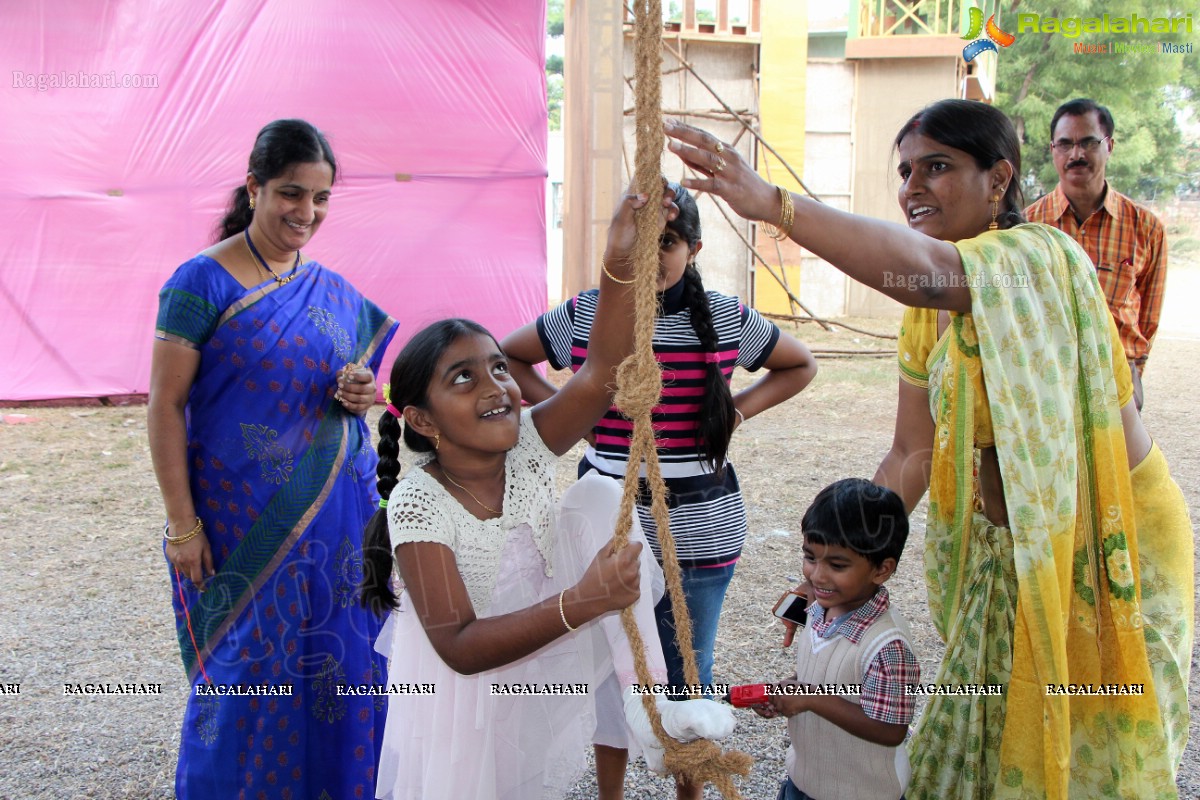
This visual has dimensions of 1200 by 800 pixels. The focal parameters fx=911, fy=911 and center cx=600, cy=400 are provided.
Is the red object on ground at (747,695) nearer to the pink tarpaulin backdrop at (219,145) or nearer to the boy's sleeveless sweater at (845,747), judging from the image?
the boy's sleeveless sweater at (845,747)

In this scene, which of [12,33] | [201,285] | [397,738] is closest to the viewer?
[397,738]

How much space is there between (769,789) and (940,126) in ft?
6.33

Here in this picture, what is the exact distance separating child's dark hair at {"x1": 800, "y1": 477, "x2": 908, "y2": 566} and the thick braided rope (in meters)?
0.46

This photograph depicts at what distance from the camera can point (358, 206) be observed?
7781mm

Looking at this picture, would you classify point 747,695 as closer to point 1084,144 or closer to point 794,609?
point 794,609

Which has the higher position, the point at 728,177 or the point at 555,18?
the point at 555,18

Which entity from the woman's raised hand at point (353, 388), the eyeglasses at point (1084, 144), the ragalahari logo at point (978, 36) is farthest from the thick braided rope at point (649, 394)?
the ragalahari logo at point (978, 36)

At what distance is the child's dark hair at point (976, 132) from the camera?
173 centimetres

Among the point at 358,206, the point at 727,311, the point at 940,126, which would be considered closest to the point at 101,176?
the point at 358,206

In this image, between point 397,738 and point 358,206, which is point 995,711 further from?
point 358,206

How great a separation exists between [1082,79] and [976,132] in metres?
19.2

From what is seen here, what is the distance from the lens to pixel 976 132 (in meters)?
1.72

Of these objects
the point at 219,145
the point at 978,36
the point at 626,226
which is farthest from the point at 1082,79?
the point at 626,226

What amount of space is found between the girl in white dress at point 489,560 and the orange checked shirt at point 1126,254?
3281 millimetres
